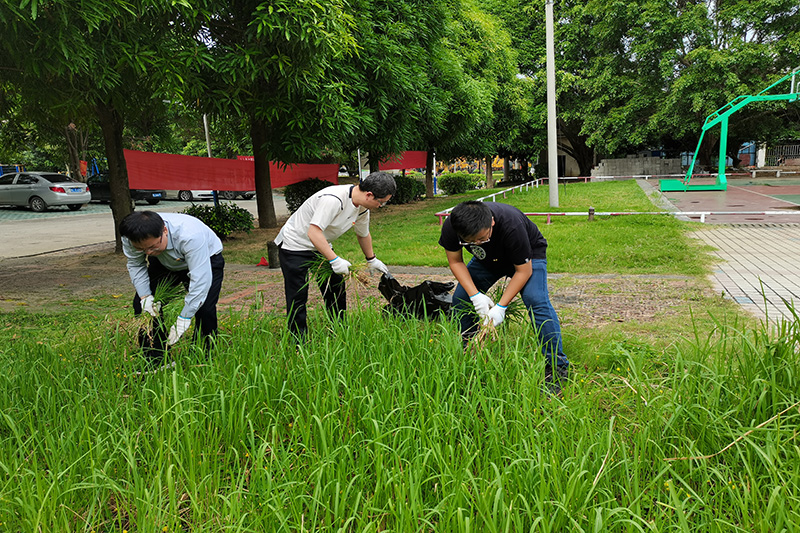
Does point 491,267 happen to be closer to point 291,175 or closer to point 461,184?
point 291,175

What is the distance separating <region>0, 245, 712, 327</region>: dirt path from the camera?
4996 millimetres

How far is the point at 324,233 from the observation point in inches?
154

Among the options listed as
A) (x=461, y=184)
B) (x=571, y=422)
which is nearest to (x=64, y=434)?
(x=571, y=422)

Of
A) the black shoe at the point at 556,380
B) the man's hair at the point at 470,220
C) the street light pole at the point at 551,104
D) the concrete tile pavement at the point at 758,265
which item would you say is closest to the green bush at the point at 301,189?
the street light pole at the point at 551,104

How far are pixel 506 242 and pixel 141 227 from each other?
2.03m

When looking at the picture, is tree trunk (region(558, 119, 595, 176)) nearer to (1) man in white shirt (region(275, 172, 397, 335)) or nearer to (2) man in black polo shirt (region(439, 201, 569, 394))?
(1) man in white shirt (region(275, 172, 397, 335))

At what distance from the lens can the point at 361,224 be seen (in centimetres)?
410

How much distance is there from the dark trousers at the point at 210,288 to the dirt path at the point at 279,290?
34 centimetres

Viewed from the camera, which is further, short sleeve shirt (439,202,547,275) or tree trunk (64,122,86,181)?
tree trunk (64,122,86,181)

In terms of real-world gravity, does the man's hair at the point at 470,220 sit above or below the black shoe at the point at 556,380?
above

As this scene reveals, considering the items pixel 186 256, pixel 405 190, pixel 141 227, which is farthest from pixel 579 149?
pixel 141 227

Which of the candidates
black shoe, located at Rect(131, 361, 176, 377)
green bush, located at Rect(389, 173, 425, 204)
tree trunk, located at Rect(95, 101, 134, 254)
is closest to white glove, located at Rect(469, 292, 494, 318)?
black shoe, located at Rect(131, 361, 176, 377)

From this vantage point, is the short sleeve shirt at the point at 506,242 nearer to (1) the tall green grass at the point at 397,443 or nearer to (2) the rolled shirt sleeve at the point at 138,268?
(1) the tall green grass at the point at 397,443

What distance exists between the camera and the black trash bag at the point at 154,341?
3184 millimetres
